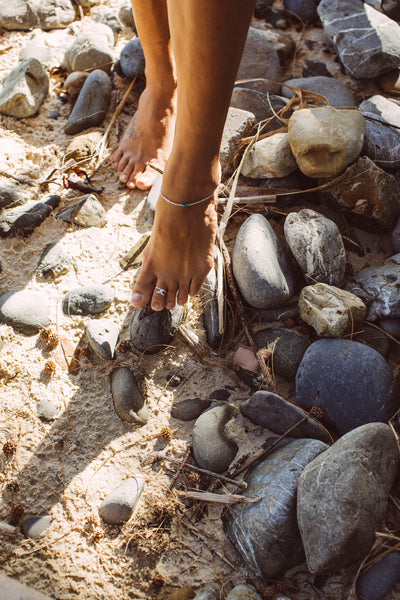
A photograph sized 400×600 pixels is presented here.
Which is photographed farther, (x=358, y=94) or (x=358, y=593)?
(x=358, y=94)

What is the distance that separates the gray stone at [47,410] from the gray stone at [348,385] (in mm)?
1016

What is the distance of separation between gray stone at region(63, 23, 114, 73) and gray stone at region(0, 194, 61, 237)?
1308mm

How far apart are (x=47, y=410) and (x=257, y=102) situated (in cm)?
221

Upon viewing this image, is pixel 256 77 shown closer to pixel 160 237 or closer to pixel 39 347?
pixel 160 237

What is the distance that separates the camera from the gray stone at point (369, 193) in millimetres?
2150

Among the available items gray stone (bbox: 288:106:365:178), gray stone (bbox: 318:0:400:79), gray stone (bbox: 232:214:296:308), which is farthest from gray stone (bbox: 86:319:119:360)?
gray stone (bbox: 318:0:400:79)

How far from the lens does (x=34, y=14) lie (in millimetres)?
3270

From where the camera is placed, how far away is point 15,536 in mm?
1473

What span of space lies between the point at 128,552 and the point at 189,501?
268 mm

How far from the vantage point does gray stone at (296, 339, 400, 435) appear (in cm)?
164

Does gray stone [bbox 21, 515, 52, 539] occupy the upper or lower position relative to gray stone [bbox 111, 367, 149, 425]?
lower

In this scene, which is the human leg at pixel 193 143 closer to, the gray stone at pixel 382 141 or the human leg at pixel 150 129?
the human leg at pixel 150 129

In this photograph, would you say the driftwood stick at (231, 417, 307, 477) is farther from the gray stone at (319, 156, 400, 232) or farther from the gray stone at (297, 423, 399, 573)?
the gray stone at (319, 156, 400, 232)

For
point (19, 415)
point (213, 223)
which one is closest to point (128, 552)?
point (19, 415)
